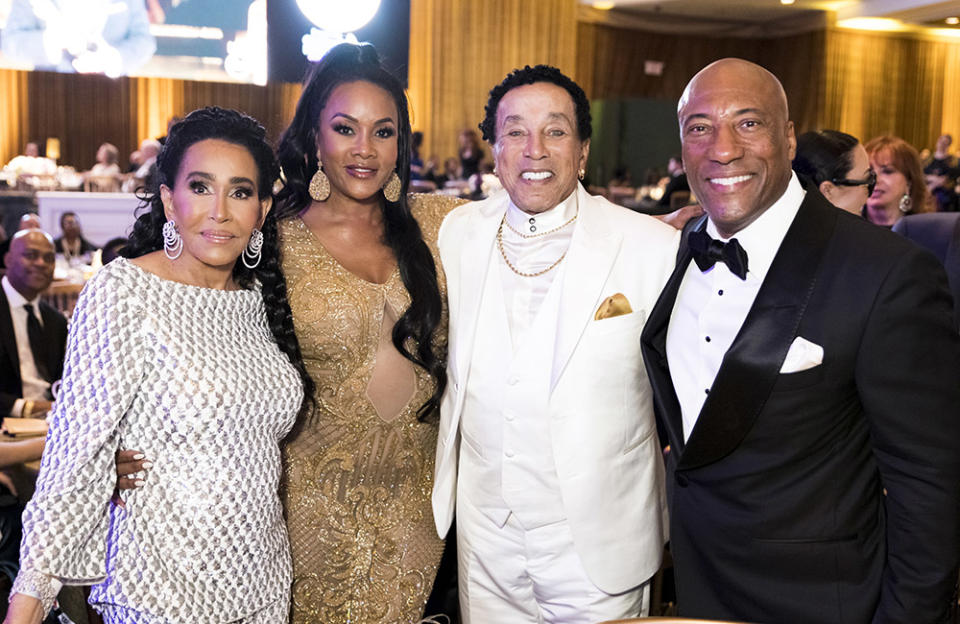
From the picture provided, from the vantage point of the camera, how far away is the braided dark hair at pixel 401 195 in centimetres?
239

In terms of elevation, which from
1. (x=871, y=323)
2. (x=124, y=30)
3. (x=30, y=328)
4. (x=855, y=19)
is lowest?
(x=30, y=328)

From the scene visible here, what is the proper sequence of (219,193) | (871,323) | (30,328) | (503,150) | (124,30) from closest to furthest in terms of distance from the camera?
(871,323) < (219,193) < (503,150) < (30,328) < (124,30)

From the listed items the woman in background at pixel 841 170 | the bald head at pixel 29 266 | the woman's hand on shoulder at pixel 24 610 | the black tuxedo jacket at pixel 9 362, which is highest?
the woman in background at pixel 841 170

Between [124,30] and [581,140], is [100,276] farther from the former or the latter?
[124,30]

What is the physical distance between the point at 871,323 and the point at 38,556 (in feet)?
5.01

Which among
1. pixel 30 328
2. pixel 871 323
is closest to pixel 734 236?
pixel 871 323

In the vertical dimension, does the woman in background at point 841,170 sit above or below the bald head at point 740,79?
below

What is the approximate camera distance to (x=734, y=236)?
188 centimetres

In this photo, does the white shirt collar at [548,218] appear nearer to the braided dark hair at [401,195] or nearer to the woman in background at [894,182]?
the braided dark hair at [401,195]

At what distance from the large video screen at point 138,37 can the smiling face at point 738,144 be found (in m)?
9.88

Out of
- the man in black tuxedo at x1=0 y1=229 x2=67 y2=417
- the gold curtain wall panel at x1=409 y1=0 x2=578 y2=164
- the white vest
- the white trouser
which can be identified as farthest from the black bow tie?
the gold curtain wall panel at x1=409 y1=0 x2=578 y2=164

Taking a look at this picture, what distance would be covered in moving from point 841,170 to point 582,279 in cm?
146

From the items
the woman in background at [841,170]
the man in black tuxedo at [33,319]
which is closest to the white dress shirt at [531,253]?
the woman in background at [841,170]

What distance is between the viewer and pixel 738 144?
182 centimetres
